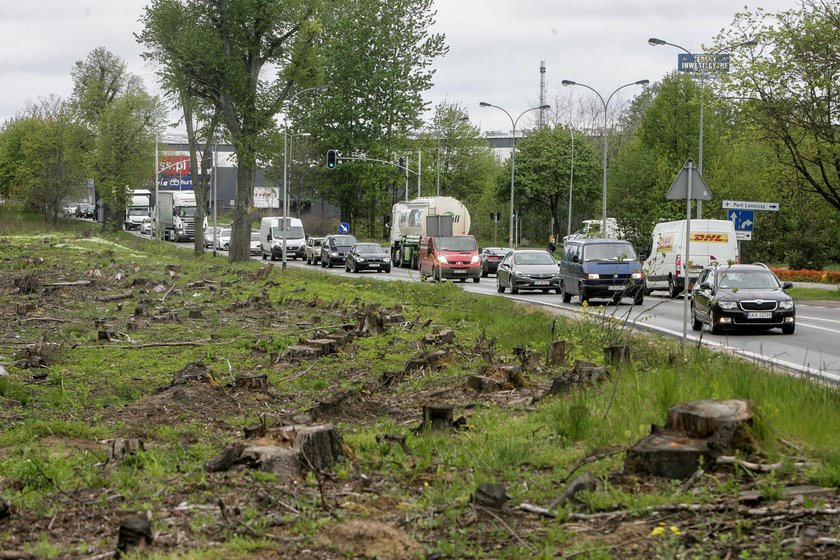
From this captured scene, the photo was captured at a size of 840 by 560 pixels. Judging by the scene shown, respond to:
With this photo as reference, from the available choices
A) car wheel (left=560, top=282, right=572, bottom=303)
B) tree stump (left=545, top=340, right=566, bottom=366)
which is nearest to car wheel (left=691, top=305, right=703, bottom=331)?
car wheel (left=560, top=282, right=572, bottom=303)

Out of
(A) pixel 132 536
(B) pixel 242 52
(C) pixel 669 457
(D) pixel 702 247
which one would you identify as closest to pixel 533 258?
(D) pixel 702 247

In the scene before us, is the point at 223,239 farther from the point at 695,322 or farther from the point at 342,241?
the point at 695,322

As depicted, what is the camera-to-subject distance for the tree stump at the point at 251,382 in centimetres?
1191

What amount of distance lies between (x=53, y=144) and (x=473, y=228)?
3663 centimetres

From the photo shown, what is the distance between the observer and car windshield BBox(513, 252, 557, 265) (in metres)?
39.1

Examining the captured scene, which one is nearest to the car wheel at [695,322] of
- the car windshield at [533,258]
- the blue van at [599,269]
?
the blue van at [599,269]

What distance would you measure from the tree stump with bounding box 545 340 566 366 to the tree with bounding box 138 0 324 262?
32454 millimetres

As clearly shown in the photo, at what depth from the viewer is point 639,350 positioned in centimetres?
1478

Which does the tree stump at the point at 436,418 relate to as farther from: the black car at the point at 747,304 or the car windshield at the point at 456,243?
the car windshield at the point at 456,243

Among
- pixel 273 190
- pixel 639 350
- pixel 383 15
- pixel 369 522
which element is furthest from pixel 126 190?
pixel 369 522

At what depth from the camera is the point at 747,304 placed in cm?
2267

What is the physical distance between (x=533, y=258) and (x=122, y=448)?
105 ft

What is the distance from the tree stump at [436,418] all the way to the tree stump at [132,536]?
3.58 metres

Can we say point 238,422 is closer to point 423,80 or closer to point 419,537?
point 419,537
